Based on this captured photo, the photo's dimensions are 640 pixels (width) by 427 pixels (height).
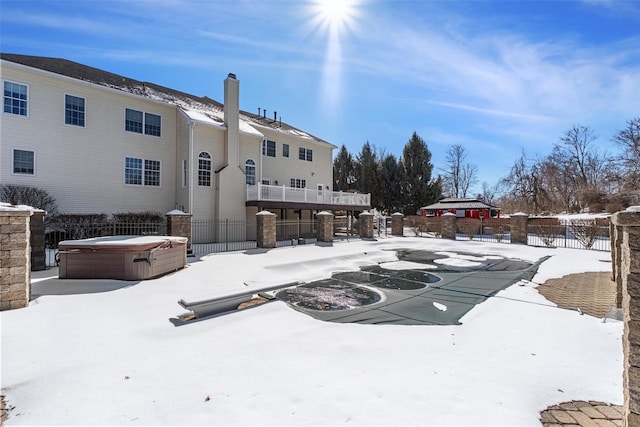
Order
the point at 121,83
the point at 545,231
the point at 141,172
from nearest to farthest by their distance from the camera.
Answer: the point at 141,172 < the point at 121,83 < the point at 545,231

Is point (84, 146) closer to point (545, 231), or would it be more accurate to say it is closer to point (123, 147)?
point (123, 147)

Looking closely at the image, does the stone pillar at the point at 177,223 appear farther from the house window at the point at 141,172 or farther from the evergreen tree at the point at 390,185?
the evergreen tree at the point at 390,185

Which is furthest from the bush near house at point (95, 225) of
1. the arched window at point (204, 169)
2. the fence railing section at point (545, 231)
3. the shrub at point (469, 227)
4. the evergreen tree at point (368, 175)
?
the evergreen tree at point (368, 175)

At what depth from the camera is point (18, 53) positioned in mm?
14883

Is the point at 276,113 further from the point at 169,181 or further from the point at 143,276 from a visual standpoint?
the point at 143,276

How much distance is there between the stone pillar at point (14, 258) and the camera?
5035mm

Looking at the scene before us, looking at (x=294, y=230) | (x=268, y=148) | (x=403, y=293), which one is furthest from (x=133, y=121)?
(x=403, y=293)

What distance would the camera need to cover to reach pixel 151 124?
1673cm

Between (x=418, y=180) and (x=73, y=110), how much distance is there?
32068 mm

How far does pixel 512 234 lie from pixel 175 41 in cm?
1967

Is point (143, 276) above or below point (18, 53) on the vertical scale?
below

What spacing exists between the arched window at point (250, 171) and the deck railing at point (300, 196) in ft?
5.22

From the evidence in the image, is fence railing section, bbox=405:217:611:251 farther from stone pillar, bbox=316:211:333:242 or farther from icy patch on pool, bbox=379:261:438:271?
icy patch on pool, bbox=379:261:438:271

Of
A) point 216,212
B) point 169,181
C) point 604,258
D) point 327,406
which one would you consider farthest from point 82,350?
point 604,258
